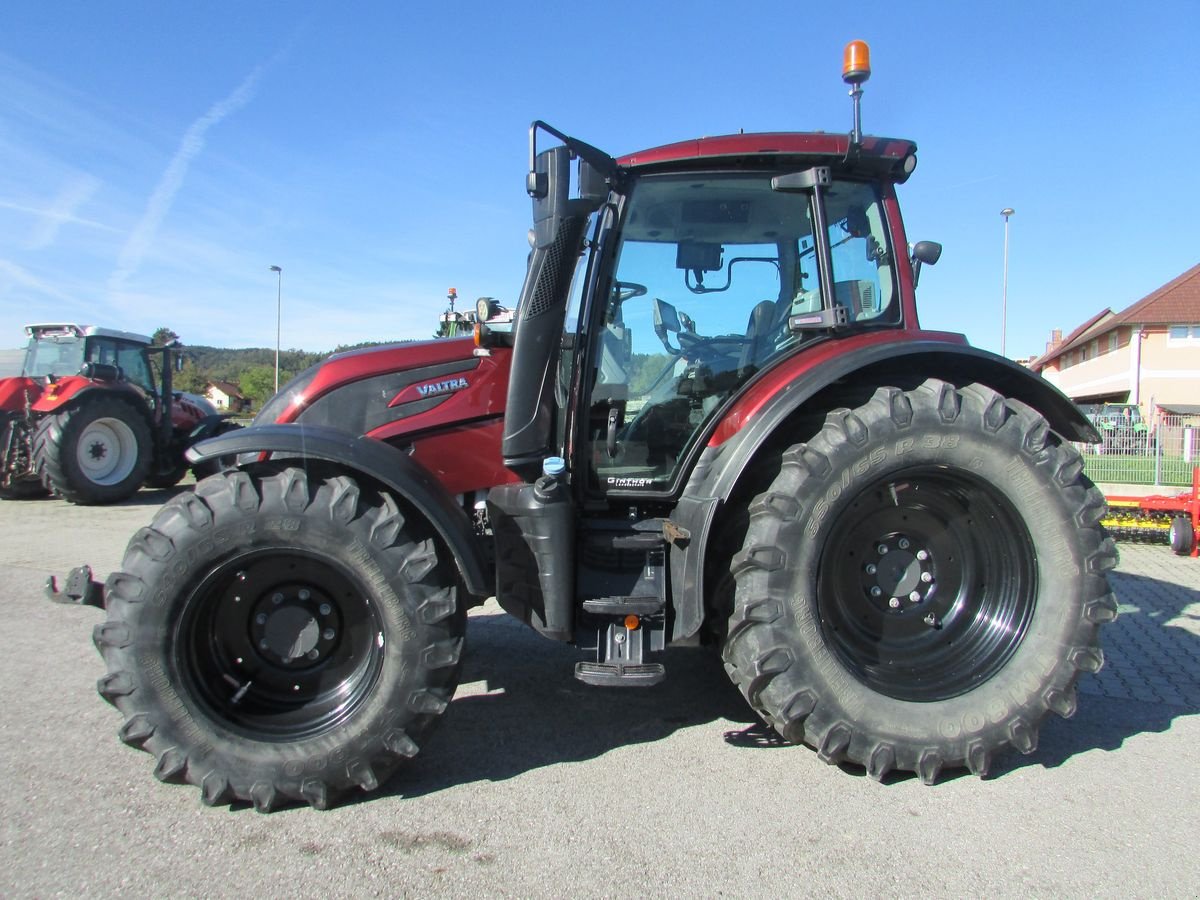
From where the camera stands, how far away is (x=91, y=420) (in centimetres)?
1076

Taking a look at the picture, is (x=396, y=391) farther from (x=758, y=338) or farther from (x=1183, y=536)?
(x=1183, y=536)

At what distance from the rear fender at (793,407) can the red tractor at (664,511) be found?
0.05 feet

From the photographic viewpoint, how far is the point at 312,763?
→ 2.61 m

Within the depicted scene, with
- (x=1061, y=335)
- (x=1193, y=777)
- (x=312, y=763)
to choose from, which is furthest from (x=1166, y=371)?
(x=312, y=763)

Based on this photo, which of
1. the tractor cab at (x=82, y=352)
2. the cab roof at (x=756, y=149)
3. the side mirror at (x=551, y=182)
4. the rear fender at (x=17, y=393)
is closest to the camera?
the side mirror at (x=551, y=182)

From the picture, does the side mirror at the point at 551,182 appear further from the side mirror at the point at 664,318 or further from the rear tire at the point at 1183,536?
the rear tire at the point at 1183,536

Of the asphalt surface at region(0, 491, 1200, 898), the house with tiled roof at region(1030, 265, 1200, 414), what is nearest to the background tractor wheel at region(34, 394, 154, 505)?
the asphalt surface at region(0, 491, 1200, 898)

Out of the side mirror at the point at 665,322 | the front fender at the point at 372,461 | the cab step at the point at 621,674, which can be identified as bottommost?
the cab step at the point at 621,674

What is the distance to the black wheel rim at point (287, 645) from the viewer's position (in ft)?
9.05

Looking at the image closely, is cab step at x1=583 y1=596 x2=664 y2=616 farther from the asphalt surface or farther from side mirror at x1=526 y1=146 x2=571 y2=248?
side mirror at x1=526 y1=146 x2=571 y2=248

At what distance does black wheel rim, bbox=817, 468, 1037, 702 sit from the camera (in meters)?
3.05

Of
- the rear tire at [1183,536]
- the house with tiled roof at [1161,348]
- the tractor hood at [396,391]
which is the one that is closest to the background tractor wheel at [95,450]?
the tractor hood at [396,391]

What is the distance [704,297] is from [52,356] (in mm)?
13079

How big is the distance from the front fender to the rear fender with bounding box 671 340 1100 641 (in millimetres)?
777
